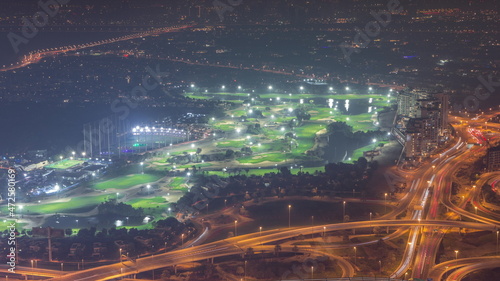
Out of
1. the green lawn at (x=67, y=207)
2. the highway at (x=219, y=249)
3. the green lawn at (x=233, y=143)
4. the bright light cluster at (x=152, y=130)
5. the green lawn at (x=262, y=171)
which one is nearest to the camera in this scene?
the highway at (x=219, y=249)

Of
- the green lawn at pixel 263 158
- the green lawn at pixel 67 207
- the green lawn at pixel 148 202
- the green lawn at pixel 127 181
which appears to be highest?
the green lawn at pixel 263 158

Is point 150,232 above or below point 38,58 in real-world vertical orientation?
below

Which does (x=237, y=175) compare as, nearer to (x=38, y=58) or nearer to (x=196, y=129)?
(x=196, y=129)

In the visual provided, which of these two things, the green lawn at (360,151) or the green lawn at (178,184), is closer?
the green lawn at (178,184)

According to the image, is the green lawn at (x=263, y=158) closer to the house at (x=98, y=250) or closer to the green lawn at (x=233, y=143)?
the green lawn at (x=233, y=143)

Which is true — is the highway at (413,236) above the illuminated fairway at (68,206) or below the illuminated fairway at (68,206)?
above

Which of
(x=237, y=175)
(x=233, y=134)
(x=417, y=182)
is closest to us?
(x=417, y=182)

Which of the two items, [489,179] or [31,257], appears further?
[489,179]

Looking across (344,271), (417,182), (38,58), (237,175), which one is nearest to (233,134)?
(237,175)

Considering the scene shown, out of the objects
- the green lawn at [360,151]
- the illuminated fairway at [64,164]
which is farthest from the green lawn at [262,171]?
the illuminated fairway at [64,164]
